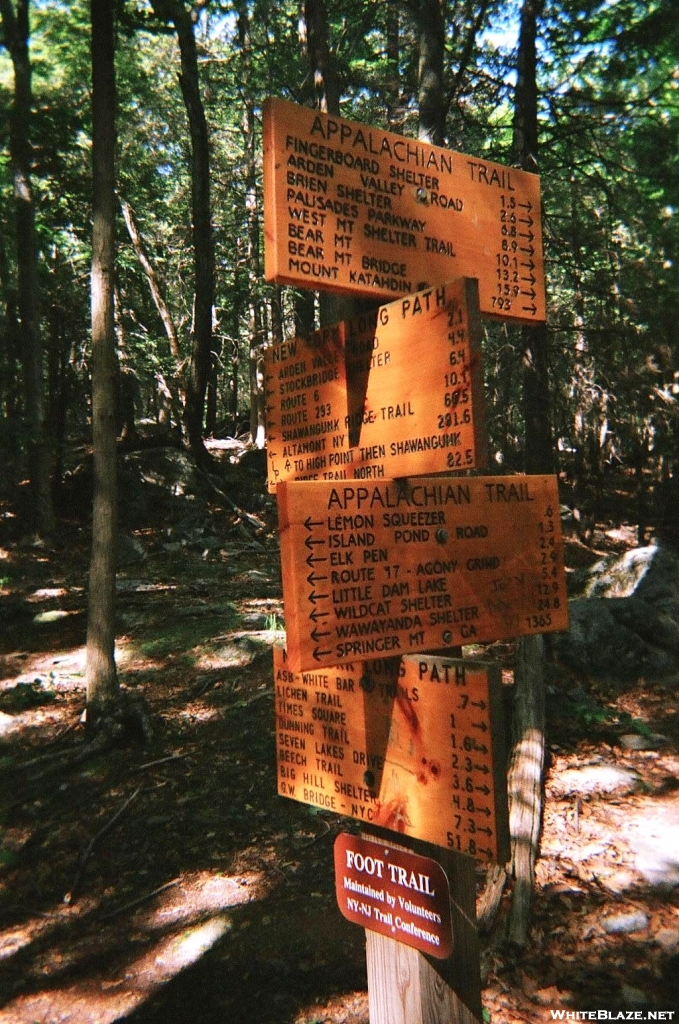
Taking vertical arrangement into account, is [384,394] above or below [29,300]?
below

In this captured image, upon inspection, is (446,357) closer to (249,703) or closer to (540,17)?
(249,703)

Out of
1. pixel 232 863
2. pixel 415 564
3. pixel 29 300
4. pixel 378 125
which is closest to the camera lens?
pixel 415 564

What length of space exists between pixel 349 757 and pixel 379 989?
0.66 m

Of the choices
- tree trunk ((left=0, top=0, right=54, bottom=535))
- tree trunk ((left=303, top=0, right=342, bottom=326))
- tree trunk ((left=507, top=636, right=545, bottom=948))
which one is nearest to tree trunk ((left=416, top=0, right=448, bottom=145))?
tree trunk ((left=303, top=0, right=342, bottom=326))

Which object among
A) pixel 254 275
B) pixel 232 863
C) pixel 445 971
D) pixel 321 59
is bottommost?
pixel 232 863

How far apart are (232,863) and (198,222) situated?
412 inches

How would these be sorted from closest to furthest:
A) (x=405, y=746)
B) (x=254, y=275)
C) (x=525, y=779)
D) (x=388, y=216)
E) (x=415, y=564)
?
(x=415, y=564) → (x=405, y=746) → (x=388, y=216) → (x=525, y=779) → (x=254, y=275)

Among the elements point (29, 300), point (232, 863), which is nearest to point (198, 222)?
point (29, 300)

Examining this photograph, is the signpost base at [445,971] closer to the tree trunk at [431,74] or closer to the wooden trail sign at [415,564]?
the wooden trail sign at [415,564]

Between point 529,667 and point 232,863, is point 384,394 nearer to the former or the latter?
point 232,863

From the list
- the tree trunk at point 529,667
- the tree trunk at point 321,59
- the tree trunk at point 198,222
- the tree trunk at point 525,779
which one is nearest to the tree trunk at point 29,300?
the tree trunk at point 198,222

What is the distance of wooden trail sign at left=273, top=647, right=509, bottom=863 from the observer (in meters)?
1.63

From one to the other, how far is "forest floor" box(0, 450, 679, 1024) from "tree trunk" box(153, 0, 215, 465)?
22.5ft

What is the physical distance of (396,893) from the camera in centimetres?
187
